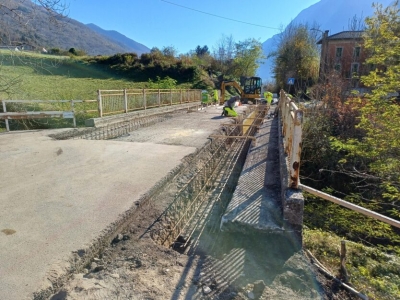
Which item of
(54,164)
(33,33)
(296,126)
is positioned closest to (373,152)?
(296,126)

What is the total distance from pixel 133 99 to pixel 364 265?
1226 cm

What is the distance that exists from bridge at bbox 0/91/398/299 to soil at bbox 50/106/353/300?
4 cm

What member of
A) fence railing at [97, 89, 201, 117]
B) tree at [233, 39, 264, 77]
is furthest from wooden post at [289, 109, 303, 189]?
tree at [233, 39, 264, 77]

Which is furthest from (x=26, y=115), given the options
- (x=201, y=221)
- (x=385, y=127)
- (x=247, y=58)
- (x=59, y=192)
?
(x=247, y=58)

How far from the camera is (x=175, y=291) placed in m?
2.35

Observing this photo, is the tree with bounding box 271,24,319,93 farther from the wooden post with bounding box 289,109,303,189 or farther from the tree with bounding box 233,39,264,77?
the wooden post with bounding box 289,109,303,189

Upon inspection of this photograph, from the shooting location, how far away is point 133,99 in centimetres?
1338

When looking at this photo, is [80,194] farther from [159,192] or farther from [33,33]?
[33,33]

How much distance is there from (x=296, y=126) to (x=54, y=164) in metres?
5.12

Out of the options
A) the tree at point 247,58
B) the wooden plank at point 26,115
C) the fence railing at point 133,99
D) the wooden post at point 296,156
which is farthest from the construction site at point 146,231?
the tree at point 247,58

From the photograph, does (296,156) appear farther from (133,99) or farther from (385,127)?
(133,99)

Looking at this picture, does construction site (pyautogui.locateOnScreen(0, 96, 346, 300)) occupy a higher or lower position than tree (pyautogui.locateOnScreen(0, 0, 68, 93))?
lower

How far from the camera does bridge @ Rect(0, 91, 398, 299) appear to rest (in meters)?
2.71

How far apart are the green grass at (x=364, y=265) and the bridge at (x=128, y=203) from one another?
36 cm
